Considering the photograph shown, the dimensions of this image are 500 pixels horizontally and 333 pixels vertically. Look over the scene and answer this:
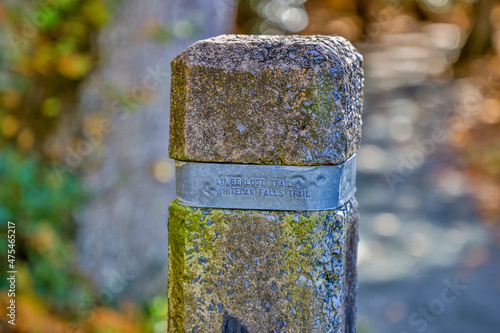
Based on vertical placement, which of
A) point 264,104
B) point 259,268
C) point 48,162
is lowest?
point 259,268

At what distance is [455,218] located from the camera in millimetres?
6574

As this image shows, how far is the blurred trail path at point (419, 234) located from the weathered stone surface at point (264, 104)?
10.1ft

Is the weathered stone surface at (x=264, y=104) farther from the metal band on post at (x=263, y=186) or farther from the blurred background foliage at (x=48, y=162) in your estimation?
the blurred background foliage at (x=48, y=162)

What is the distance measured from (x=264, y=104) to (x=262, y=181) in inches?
9.7

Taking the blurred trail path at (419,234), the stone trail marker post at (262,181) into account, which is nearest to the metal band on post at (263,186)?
the stone trail marker post at (262,181)

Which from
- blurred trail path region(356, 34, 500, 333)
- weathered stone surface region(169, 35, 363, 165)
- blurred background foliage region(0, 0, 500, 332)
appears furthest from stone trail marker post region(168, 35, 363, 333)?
blurred trail path region(356, 34, 500, 333)

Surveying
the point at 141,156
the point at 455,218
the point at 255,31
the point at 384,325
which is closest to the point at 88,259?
the point at 141,156

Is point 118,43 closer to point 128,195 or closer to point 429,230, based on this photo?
point 128,195

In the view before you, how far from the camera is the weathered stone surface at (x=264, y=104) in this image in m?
1.73

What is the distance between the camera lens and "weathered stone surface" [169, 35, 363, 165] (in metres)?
1.73

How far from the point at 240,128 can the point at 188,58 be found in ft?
0.93

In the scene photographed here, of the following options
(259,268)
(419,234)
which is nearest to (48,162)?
(259,268)

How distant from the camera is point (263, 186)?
5.80 ft

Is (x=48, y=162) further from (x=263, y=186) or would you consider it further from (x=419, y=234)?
(x=419, y=234)
